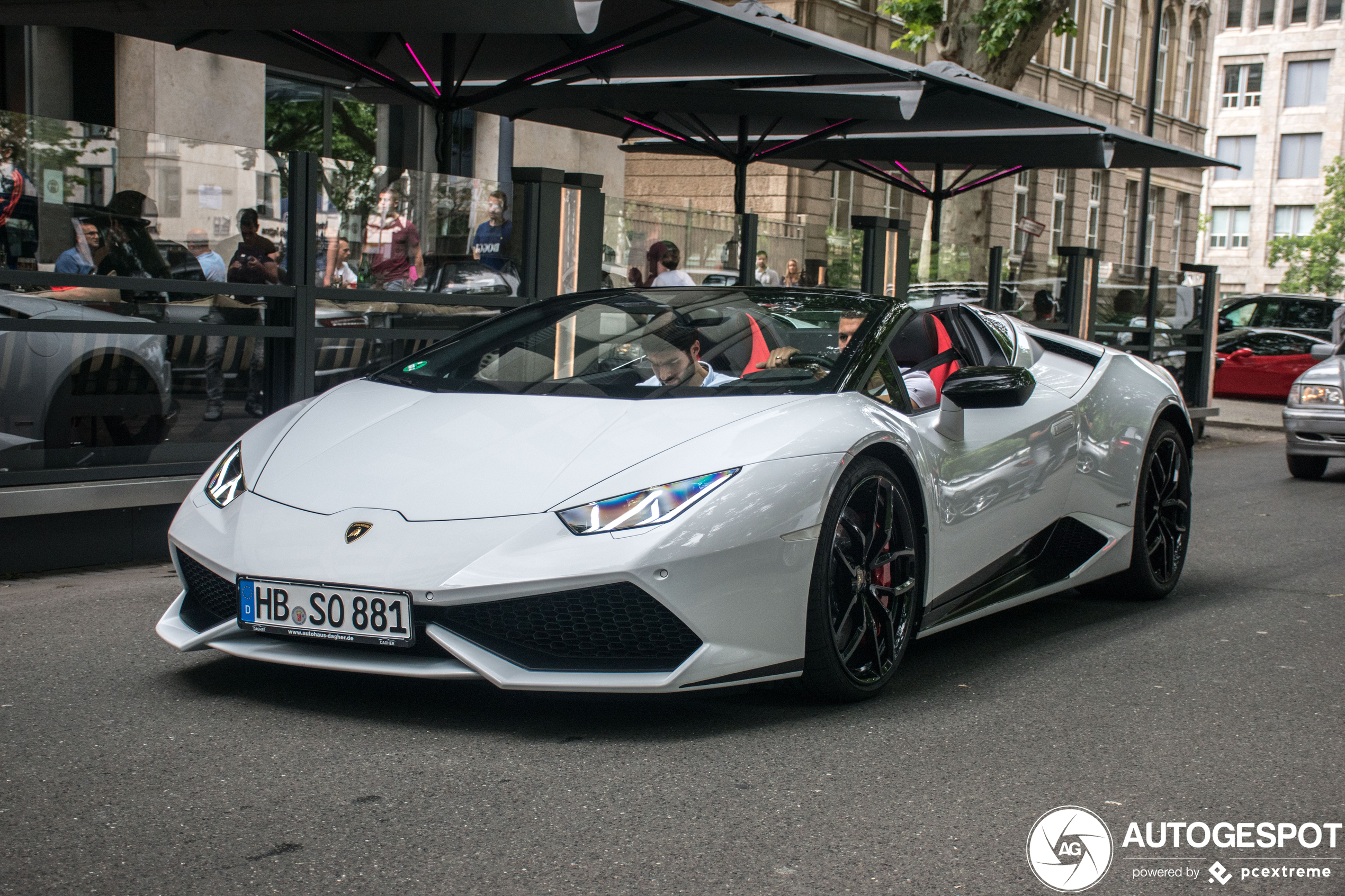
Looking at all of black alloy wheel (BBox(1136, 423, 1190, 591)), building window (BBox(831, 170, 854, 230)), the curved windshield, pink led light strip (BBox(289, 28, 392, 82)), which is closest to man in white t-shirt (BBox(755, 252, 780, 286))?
pink led light strip (BBox(289, 28, 392, 82))

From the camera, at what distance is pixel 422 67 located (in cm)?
976

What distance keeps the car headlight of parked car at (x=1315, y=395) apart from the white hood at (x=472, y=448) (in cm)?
905

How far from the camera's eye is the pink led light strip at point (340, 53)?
9.12 meters

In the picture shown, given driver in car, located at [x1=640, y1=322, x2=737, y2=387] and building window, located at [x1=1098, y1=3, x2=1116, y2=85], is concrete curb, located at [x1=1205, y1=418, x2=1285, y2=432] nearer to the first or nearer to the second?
driver in car, located at [x1=640, y1=322, x2=737, y2=387]

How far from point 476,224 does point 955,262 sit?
285 inches

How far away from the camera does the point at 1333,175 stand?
5956cm

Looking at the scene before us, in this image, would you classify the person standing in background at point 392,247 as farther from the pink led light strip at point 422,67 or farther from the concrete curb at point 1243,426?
the concrete curb at point 1243,426

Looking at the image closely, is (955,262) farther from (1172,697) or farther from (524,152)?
(1172,697)

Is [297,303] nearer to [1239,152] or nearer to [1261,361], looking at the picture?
[1261,361]

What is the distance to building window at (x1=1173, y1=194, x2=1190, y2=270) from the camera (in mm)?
47031

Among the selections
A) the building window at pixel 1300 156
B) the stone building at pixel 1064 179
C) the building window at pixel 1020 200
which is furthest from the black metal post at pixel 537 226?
the building window at pixel 1300 156

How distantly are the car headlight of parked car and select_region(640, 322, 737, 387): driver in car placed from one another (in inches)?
336

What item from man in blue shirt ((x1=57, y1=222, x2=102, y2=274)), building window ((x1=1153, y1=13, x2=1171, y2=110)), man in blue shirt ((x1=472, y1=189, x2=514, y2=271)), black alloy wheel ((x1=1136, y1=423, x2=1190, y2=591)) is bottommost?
black alloy wheel ((x1=1136, y1=423, x2=1190, y2=591))

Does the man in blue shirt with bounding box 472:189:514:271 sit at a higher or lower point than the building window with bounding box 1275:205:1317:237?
lower
